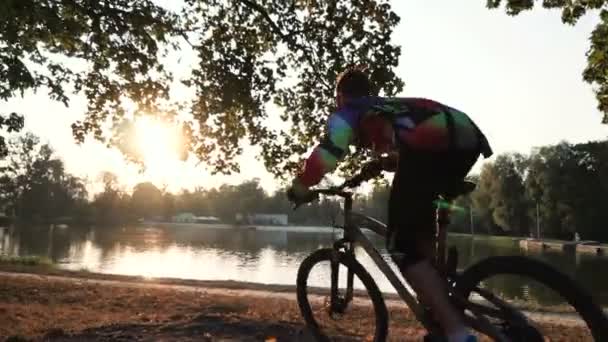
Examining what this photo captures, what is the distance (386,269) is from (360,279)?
606 mm

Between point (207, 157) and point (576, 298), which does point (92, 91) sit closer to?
point (207, 157)

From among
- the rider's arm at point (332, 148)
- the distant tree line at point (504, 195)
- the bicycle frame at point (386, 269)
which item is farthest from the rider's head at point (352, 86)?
the distant tree line at point (504, 195)

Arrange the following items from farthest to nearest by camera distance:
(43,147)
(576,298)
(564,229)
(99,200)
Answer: (99,200) → (43,147) → (564,229) → (576,298)

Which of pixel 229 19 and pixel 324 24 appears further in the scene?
pixel 229 19

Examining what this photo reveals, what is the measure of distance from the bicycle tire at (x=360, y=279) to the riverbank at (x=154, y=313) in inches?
11.4

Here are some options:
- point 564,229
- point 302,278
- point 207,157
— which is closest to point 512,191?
point 564,229

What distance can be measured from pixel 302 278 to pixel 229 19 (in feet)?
29.4

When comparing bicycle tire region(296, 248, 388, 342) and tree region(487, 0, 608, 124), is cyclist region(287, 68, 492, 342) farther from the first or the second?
tree region(487, 0, 608, 124)

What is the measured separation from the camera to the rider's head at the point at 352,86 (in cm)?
388

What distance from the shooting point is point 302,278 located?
5078mm

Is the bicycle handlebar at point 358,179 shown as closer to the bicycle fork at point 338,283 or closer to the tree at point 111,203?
the bicycle fork at point 338,283

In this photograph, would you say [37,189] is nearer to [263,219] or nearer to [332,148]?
[263,219]

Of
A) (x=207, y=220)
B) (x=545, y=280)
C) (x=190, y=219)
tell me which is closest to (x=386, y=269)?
(x=545, y=280)

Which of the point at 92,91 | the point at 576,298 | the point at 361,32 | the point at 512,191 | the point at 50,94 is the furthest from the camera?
the point at 512,191
